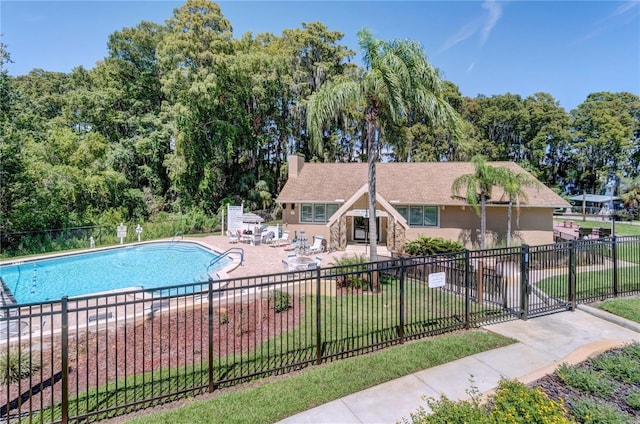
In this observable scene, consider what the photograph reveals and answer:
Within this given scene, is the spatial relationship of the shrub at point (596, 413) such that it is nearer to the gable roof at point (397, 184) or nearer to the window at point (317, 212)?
the gable roof at point (397, 184)

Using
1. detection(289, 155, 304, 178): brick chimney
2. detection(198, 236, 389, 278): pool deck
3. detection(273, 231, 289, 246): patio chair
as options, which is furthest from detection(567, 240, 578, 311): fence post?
detection(289, 155, 304, 178): brick chimney

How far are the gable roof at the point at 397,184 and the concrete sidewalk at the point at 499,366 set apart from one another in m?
11.5

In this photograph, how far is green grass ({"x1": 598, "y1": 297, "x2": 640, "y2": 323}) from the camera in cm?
800

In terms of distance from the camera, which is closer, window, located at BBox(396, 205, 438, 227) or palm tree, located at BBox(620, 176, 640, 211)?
window, located at BBox(396, 205, 438, 227)

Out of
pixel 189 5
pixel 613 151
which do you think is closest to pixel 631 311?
pixel 189 5

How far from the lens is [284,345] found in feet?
22.5

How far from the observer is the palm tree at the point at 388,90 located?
35.1 feet

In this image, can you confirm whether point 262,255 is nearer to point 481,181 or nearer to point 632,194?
point 481,181

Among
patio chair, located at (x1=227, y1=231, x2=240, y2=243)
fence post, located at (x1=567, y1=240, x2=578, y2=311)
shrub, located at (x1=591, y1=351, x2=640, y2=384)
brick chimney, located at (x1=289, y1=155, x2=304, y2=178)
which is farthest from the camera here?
brick chimney, located at (x1=289, y1=155, x2=304, y2=178)

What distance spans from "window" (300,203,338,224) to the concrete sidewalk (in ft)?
46.3

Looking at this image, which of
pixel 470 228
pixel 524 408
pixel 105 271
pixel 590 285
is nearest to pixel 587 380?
pixel 524 408

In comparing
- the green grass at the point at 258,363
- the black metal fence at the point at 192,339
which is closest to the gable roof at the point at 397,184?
the black metal fence at the point at 192,339

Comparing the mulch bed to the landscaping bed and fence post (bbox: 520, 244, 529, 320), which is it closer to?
the landscaping bed

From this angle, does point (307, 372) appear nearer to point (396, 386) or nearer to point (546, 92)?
point (396, 386)
